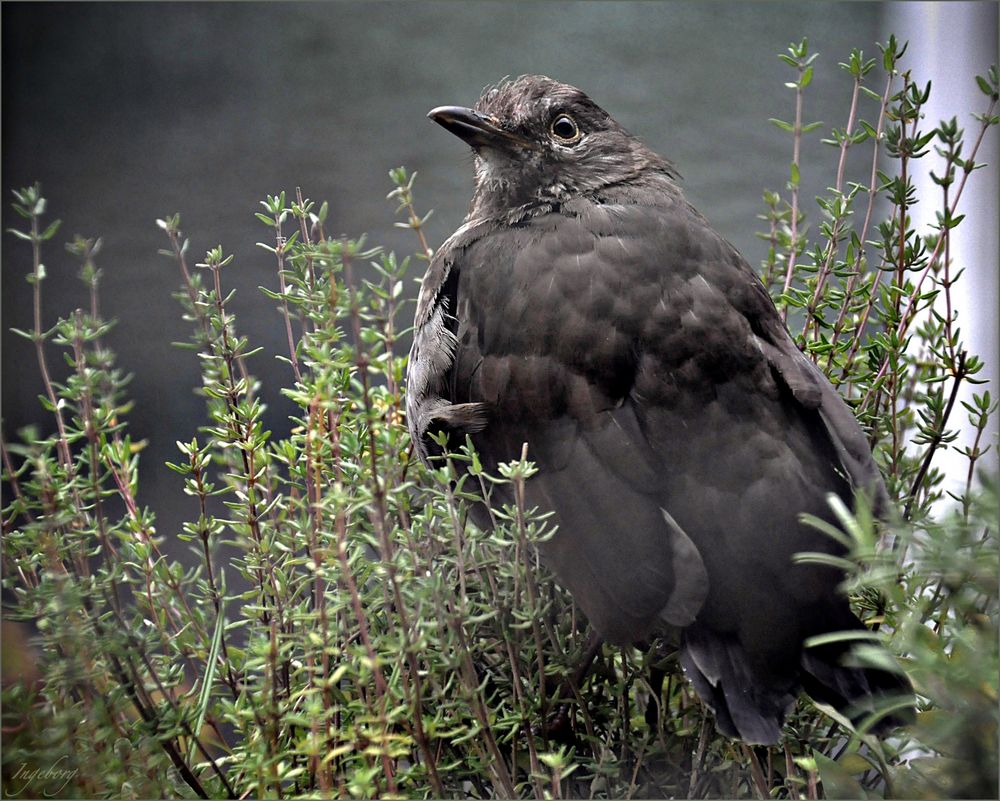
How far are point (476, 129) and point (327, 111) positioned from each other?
79 centimetres

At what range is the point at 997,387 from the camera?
4.17 ft

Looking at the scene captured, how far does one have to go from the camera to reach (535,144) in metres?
1.06

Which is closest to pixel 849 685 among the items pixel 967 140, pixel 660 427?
pixel 660 427

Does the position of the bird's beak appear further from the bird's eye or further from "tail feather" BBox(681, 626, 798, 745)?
"tail feather" BBox(681, 626, 798, 745)

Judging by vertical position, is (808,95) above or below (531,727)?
above

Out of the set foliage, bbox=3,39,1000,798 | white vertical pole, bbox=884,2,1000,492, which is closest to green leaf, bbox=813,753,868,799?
foliage, bbox=3,39,1000,798

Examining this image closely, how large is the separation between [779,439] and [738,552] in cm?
11

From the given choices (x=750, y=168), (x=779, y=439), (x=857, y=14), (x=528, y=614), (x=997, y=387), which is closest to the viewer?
(x=528, y=614)

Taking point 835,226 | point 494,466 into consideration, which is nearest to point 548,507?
point 494,466

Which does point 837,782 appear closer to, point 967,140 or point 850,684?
point 850,684

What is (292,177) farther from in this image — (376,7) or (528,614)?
(528,614)

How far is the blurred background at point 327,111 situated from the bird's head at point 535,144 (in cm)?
35

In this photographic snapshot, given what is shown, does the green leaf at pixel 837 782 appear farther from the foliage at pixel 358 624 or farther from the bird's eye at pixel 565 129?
the bird's eye at pixel 565 129

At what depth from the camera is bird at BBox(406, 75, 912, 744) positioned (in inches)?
30.5
